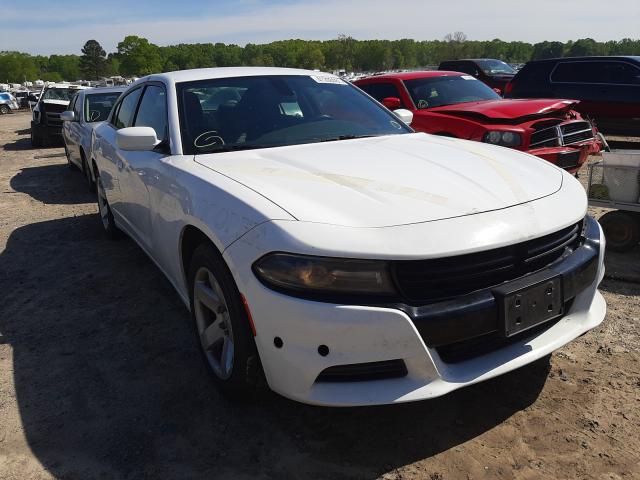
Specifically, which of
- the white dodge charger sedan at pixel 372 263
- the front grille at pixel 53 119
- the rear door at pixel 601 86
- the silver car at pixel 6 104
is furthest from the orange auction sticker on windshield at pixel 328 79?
the silver car at pixel 6 104

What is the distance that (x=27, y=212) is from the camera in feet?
23.2

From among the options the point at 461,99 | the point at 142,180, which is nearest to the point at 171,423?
the point at 142,180

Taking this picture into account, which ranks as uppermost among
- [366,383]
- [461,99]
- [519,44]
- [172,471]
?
[519,44]

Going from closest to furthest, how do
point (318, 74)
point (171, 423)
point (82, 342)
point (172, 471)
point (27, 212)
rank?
point (172, 471) < point (171, 423) < point (82, 342) < point (318, 74) < point (27, 212)

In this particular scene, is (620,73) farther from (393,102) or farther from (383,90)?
(393,102)

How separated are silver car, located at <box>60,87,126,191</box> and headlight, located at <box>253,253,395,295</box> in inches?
257

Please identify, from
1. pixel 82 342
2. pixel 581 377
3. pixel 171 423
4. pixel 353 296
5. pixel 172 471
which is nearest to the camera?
pixel 353 296

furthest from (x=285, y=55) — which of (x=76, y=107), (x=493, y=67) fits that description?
(x=76, y=107)

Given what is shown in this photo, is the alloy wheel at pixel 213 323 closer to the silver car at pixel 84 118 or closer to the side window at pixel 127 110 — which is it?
the side window at pixel 127 110

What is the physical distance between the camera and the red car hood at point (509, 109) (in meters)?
6.30

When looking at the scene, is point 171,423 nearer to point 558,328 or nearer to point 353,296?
point 353,296

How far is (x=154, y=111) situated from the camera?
3775mm

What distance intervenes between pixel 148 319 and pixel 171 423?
1.27 m

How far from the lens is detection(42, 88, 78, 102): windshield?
15461 millimetres
